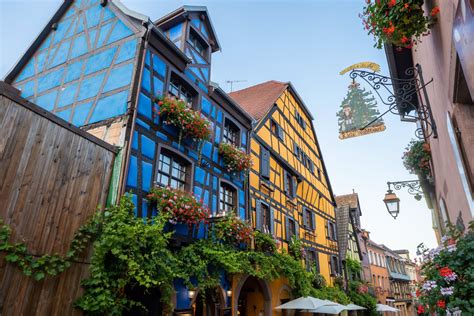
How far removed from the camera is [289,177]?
48.5 ft

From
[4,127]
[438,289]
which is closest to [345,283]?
[438,289]

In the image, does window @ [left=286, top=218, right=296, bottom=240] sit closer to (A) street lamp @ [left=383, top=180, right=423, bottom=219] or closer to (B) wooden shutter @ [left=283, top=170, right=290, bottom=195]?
(B) wooden shutter @ [left=283, top=170, right=290, bottom=195]

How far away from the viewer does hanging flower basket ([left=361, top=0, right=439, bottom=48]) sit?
4055mm

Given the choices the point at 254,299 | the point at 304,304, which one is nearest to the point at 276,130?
the point at 254,299

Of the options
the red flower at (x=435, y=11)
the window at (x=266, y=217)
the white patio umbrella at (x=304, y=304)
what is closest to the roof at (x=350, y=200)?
the window at (x=266, y=217)

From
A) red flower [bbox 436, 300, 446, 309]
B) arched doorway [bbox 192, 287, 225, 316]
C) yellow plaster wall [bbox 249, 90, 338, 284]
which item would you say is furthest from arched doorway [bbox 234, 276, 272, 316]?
red flower [bbox 436, 300, 446, 309]

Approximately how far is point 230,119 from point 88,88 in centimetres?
428

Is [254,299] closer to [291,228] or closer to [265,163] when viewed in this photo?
[291,228]

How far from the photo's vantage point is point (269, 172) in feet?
41.2

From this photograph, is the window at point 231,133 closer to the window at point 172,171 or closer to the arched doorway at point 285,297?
the window at point 172,171

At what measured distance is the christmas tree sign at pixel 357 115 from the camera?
5.94m

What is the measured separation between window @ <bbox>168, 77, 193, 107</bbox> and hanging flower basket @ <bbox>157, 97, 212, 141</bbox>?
64 centimetres

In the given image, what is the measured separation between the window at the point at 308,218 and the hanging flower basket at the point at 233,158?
21.1 ft

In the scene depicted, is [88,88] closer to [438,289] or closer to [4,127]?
[4,127]
